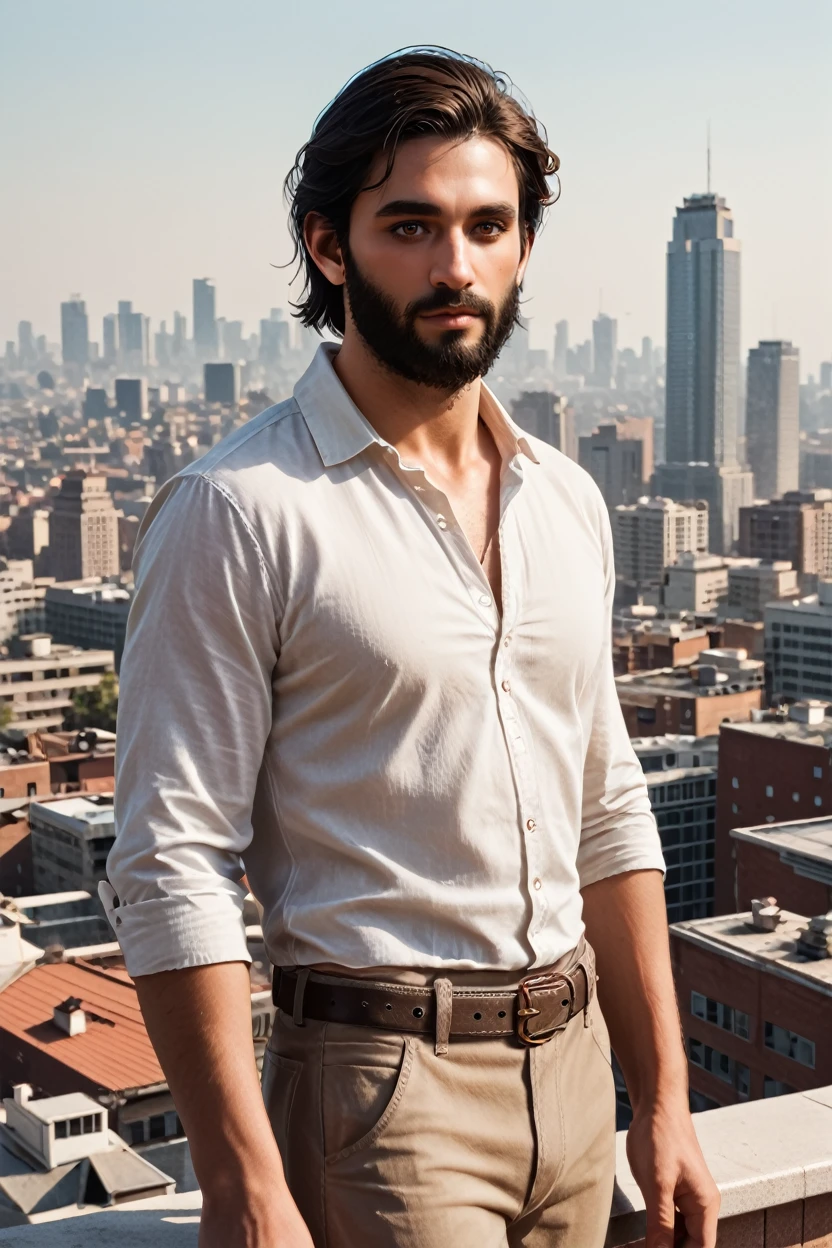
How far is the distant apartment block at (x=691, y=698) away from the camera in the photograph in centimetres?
1389

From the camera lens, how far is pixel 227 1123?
1.65ft

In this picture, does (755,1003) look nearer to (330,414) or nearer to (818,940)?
(818,940)

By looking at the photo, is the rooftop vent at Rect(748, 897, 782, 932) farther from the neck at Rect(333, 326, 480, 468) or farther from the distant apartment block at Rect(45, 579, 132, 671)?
the distant apartment block at Rect(45, 579, 132, 671)

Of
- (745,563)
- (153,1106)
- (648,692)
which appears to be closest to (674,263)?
(745,563)

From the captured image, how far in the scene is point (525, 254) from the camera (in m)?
0.64

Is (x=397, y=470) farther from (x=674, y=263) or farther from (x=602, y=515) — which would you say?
(x=674, y=263)

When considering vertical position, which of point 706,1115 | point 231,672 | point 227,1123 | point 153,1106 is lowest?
point 153,1106

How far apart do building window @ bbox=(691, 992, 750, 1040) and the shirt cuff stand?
5.25 metres

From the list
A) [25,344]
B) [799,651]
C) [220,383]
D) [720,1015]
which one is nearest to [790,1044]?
[720,1015]

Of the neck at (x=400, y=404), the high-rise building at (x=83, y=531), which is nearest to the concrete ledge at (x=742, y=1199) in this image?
the neck at (x=400, y=404)

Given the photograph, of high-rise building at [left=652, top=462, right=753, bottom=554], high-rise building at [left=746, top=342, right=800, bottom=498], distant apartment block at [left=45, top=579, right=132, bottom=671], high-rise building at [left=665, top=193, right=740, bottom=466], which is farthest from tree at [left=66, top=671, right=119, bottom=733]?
high-rise building at [left=665, top=193, right=740, bottom=466]

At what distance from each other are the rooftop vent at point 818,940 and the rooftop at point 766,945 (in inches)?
0.8

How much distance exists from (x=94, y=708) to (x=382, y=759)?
1632 cm

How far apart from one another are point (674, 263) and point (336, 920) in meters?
42.9
